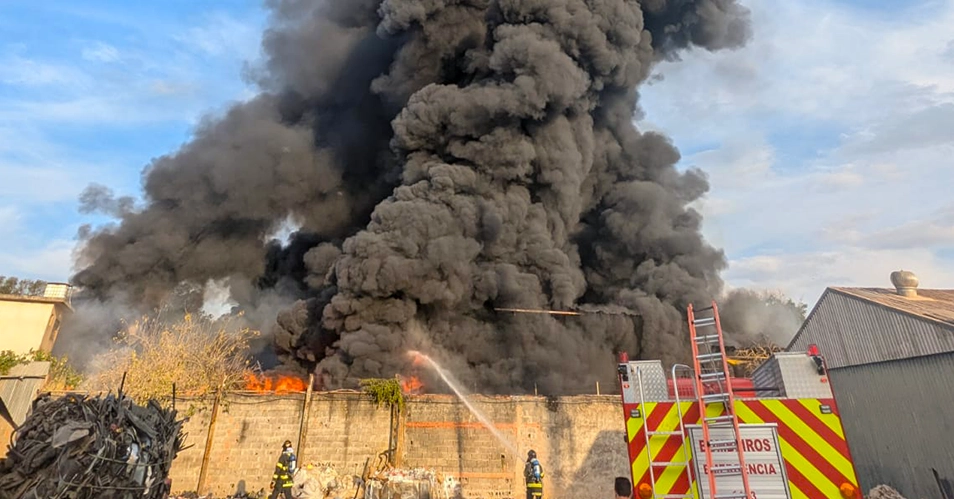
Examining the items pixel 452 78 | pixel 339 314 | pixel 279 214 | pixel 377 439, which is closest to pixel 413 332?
pixel 339 314

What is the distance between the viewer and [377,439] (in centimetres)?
1098

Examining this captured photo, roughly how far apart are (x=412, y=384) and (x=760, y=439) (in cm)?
1206

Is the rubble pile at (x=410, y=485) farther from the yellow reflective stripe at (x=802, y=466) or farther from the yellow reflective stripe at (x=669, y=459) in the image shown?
the yellow reflective stripe at (x=802, y=466)

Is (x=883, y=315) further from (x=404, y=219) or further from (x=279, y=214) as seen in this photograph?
(x=279, y=214)

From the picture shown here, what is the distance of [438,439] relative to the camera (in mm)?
11078

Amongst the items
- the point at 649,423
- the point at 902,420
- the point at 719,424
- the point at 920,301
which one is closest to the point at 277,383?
the point at 649,423

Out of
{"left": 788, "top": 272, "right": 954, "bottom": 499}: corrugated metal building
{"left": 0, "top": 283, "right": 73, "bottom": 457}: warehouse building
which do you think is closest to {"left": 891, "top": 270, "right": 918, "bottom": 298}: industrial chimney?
{"left": 788, "top": 272, "right": 954, "bottom": 499}: corrugated metal building

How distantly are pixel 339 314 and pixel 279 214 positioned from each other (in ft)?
27.4

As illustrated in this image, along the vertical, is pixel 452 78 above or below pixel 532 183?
above

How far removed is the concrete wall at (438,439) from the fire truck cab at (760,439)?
734 centimetres

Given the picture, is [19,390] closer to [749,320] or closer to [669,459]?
[669,459]

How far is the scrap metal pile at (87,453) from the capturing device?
454 centimetres

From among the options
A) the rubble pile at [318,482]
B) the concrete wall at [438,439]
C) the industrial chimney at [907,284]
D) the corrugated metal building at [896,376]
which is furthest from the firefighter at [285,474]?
the industrial chimney at [907,284]

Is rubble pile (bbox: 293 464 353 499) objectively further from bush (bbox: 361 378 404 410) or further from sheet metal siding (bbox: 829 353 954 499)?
sheet metal siding (bbox: 829 353 954 499)
